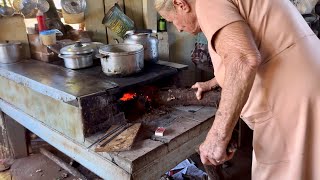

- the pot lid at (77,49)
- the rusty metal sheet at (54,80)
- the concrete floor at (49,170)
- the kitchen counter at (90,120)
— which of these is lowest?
the concrete floor at (49,170)

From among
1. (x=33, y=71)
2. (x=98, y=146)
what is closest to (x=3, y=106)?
(x=33, y=71)

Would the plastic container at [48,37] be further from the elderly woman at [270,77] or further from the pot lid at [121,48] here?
the elderly woman at [270,77]

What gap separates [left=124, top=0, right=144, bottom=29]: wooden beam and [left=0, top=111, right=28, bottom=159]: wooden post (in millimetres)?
1465

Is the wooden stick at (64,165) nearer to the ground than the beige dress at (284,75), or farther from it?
nearer to the ground

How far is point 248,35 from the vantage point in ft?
3.01

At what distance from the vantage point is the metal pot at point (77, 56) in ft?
6.16

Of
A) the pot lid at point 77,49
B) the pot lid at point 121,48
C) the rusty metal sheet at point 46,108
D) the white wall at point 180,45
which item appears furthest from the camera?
the white wall at point 180,45

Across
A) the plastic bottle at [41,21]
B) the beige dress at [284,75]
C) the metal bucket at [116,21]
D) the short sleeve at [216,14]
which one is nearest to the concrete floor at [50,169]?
the plastic bottle at [41,21]

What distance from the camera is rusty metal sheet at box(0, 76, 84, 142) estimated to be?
1.44 meters

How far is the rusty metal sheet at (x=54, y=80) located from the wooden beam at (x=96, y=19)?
632 mm

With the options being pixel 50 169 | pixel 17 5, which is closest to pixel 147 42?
pixel 17 5

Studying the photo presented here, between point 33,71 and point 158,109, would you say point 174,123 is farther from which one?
point 33,71

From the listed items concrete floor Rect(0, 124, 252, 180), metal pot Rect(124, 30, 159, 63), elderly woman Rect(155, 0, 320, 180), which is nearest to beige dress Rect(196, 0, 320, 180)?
elderly woman Rect(155, 0, 320, 180)

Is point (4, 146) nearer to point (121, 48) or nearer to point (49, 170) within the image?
point (49, 170)
